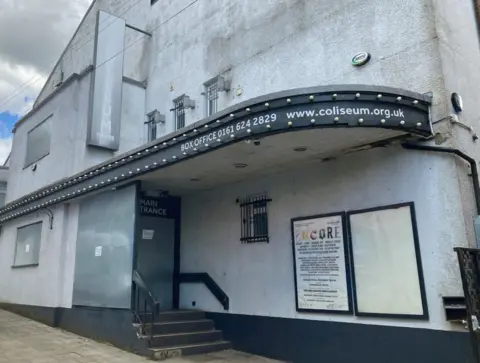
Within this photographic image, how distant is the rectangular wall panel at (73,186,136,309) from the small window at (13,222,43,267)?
2.30 m

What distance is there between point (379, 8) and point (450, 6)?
113 cm

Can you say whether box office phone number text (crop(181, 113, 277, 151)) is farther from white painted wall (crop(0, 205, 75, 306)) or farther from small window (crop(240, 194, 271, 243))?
white painted wall (crop(0, 205, 75, 306))

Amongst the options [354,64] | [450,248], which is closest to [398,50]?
[354,64]

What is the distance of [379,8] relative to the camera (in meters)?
6.79

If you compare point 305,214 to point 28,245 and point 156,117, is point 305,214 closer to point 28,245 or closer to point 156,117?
point 156,117

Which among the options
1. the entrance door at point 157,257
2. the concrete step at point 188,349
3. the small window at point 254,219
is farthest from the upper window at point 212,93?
the concrete step at point 188,349

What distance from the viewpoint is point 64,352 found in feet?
25.5

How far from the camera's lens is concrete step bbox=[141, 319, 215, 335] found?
8062 millimetres

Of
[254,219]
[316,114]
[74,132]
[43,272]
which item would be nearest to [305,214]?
[254,219]

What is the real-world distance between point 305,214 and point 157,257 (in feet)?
13.0

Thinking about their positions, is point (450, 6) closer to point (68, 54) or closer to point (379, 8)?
point (379, 8)

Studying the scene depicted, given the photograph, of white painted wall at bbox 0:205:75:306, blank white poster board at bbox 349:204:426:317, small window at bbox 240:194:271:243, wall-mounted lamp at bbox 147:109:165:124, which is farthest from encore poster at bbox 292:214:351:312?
white painted wall at bbox 0:205:75:306

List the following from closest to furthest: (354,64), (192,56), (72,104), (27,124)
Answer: (354,64), (192,56), (72,104), (27,124)

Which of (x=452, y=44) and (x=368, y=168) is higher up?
(x=452, y=44)
